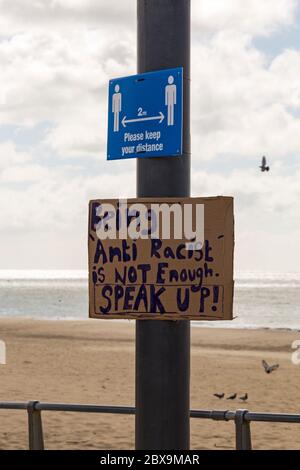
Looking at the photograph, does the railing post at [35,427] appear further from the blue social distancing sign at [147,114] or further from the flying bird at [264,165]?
the flying bird at [264,165]

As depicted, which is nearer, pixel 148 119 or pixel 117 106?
pixel 148 119

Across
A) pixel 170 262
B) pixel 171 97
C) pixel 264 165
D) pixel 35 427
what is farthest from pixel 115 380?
pixel 171 97

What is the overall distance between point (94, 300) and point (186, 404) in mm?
779

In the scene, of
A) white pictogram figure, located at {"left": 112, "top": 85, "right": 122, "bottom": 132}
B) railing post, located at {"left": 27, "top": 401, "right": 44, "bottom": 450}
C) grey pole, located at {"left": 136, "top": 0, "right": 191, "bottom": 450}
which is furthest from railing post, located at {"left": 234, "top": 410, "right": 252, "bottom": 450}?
white pictogram figure, located at {"left": 112, "top": 85, "right": 122, "bottom": 132}

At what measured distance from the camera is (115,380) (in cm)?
2261

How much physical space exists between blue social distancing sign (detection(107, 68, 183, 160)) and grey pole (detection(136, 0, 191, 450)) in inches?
2.5

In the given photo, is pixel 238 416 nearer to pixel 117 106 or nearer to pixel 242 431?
pixel 242 431

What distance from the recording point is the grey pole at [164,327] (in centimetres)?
463

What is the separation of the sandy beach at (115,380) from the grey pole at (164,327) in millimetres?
7273

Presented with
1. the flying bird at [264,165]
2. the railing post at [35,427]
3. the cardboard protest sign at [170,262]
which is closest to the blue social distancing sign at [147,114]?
the cardboard protest sign at [170,262]

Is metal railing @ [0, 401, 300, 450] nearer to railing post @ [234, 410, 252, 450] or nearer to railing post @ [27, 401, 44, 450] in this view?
railing post @ [234, 410, 252, 450]

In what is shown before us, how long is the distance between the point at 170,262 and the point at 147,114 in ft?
2.75
